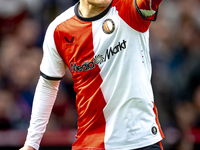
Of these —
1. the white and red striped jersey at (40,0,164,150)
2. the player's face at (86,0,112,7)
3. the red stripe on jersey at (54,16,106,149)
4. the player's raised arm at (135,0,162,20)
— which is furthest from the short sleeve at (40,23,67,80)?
the player's raised arm at (135,0,162,20)

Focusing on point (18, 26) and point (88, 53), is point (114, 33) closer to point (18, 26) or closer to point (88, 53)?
point (88, 53)

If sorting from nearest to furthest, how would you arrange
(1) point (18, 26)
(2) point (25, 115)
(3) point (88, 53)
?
1. (3) point (88, 53)
2. (2) point (25, 115)
3. (1) point (18, 26)

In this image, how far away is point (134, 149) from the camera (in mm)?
2555

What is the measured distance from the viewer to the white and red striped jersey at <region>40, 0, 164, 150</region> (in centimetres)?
256

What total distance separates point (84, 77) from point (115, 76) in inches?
Result: 12.3

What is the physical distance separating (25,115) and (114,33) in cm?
342

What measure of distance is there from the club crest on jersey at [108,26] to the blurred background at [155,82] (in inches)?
109

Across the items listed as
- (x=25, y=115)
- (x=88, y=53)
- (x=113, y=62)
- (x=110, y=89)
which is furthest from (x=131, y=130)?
(x=25, y=115)

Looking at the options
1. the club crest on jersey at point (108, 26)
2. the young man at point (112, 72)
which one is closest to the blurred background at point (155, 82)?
the young man at point (112, 72)

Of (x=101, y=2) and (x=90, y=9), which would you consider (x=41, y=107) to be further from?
(x=101, y=2)

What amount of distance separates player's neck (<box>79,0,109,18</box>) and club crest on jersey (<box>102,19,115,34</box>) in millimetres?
134

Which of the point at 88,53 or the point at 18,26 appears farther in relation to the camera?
the point at 18,26

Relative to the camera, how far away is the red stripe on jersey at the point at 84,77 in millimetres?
2709

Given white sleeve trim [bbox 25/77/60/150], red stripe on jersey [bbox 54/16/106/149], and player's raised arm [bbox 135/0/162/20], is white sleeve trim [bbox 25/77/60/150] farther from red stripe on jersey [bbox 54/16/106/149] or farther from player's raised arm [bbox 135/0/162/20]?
player's raised arm [bbox 135/0/162/20]
